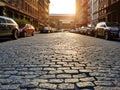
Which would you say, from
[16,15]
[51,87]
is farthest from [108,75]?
[16,15]

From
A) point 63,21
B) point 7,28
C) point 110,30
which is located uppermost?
point 63,21

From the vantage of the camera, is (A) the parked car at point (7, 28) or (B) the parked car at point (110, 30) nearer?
(A) the parked car at point (7, 28)

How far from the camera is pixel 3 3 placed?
106 feet

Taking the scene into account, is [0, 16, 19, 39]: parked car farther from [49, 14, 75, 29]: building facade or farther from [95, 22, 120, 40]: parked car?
[49, 14, 75, 29]: building facade

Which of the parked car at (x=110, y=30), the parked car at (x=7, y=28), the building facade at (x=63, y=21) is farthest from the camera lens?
the building facade at (x=63, y=21)

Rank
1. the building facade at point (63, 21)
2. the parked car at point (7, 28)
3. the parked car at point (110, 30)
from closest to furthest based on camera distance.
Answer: the parked car at point (7, 28)
the parked car at point (110, 30)
the building facade at point (63, 21)

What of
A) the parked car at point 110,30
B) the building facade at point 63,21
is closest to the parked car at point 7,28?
the parked car at point 110,30

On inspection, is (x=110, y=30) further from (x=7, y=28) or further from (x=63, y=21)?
(x=63, y=21)

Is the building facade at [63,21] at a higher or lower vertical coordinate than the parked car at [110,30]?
higher

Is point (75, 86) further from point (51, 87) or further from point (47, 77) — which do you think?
point (47, 77)

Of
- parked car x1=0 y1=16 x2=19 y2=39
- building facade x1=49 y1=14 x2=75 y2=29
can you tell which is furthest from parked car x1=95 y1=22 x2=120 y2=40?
building facade x1=49 y1=14 x2=75 y2=29

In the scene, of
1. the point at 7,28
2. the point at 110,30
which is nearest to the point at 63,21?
the point at 110,30

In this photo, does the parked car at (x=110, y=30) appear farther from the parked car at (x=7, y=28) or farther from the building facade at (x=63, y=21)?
the building facade at (x=63, y=21)

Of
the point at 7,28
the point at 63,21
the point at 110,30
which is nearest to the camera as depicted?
the point at 7,28
